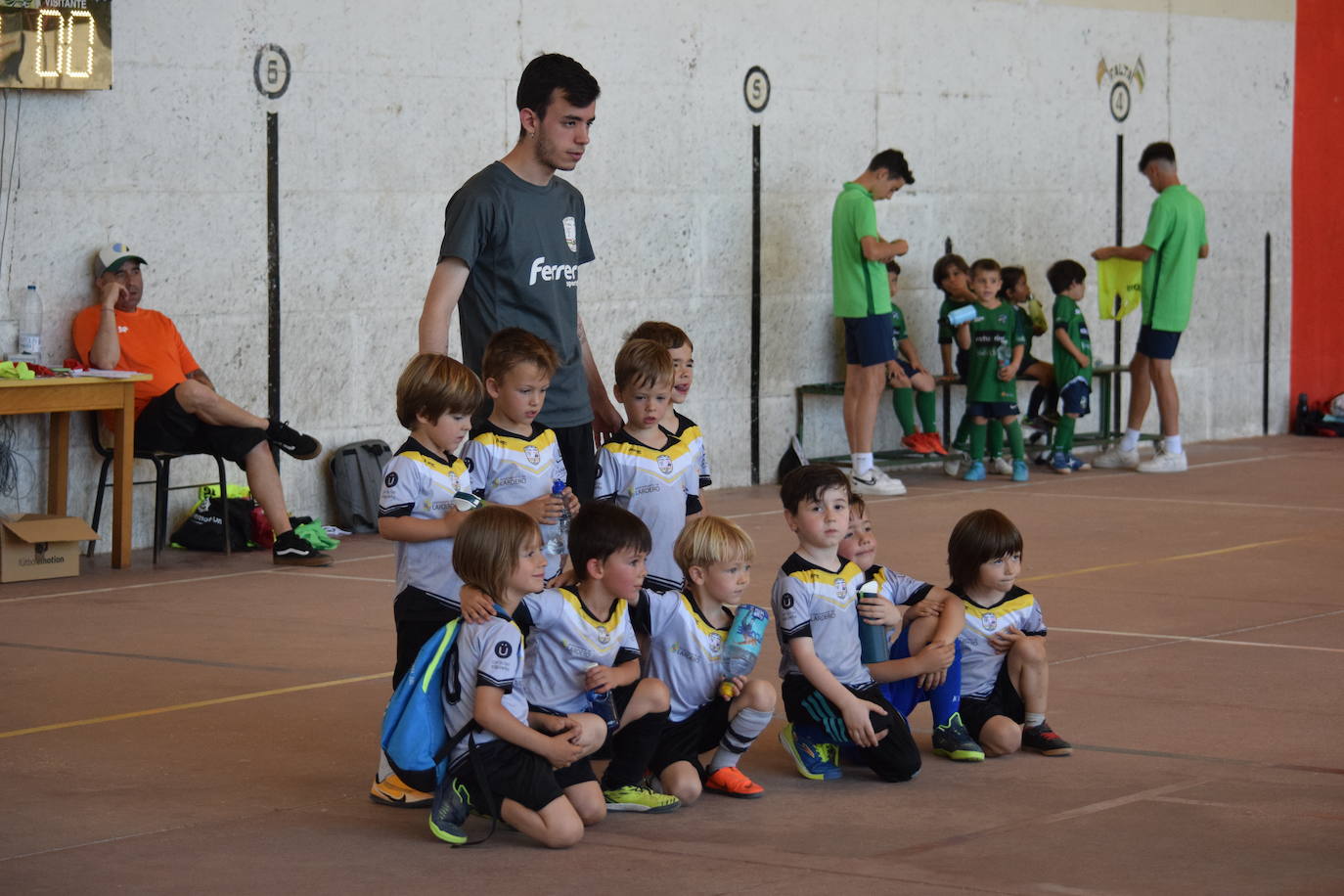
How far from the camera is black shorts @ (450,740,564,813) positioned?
17.0 feet

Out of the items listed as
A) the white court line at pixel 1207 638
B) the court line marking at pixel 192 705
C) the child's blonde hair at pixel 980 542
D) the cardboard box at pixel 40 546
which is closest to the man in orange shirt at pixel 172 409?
the cardboard box at pixel 40 546

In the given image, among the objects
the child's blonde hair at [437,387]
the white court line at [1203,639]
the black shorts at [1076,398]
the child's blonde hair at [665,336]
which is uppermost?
the child's blonde hair at [665,336]

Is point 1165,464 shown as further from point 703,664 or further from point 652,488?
point 703,664

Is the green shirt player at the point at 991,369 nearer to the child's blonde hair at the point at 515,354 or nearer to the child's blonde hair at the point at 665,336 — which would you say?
the child's blonde hair at the point at 665,336

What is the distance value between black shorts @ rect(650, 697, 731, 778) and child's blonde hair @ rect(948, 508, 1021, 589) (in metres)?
0.96

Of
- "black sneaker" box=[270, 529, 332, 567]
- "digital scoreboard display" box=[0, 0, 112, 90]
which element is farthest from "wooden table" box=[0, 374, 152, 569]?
"digital scoreboard display" box=[0, 0, 112, 90]

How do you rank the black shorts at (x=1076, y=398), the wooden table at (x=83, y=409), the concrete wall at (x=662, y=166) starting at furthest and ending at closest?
1. the black shorts at (x=1076, y=398)
2. the concrete wall at (x=662, y=166)
3. the wooden table at (x=83, y=409)

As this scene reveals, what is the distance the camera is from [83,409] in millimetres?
10125

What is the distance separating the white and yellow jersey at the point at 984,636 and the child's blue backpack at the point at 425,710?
66.8 inches

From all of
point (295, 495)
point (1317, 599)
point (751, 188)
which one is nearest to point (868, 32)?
point (751, 188)

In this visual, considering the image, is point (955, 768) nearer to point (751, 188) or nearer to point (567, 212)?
point (567, 212)

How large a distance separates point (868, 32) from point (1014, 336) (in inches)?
97.5

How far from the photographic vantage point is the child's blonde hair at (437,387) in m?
5.74

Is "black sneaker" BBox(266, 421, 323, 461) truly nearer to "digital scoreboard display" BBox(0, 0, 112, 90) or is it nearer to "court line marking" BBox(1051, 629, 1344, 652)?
"digital scoreboard display" BBox(0, 0, 112, 90)
